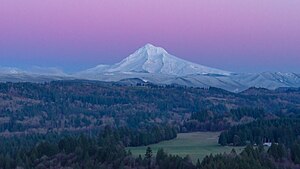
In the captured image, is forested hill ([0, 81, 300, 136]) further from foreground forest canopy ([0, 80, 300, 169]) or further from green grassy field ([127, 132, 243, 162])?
green grassy field ([127, 132, 243, 162])

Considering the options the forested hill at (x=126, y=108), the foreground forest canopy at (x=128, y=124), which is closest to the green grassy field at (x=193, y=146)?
the foreground forest canopy at (x=128, y=124)

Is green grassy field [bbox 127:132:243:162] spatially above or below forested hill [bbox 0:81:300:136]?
below

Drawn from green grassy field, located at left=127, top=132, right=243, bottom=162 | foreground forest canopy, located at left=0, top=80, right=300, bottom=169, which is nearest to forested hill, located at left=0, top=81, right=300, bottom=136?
foreground forest canopy, located at left=0, top=80, right=300, bottom=169

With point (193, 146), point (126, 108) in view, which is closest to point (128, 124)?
point (126, 108)

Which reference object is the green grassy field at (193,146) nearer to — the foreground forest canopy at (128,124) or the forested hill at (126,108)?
the foreground forest canopy at (128,124)

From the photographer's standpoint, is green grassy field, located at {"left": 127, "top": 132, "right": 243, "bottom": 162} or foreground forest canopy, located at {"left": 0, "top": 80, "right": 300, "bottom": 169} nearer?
foreground forest canopy, located at {"left": 0, "top": 80, "right": 300, "bottom": 169}

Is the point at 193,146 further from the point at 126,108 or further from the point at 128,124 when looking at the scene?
the point at 126,108
